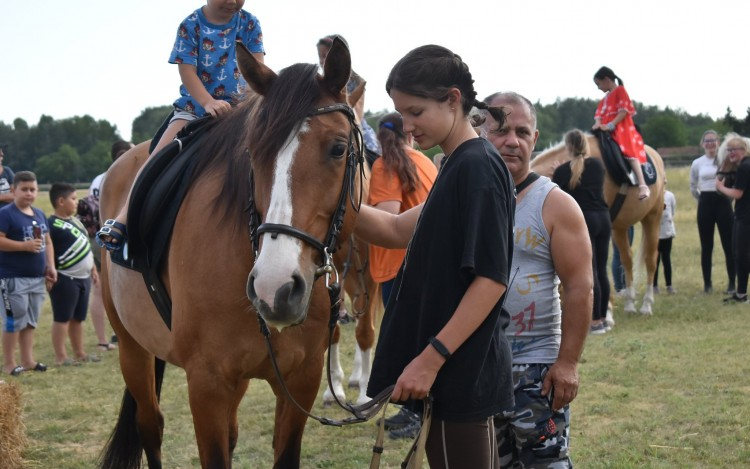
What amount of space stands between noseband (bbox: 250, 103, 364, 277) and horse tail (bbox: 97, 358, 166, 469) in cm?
252

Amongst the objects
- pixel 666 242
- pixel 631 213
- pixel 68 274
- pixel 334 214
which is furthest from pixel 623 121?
pixel 334 214

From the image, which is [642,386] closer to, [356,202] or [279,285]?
[356,202]

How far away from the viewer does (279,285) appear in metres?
2.24

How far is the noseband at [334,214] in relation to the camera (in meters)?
2.35

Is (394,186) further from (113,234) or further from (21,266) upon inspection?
(21,266)

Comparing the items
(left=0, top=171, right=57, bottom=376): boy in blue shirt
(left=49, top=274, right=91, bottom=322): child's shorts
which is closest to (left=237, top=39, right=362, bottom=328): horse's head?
(left=0, top=171, right=57, bottom=376): boy in blue shirt

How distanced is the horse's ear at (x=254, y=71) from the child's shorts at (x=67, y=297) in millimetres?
6680

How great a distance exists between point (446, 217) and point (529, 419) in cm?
100

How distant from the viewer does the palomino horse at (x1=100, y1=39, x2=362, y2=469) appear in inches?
94.0

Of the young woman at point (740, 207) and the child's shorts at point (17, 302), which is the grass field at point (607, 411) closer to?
the child's shorts at point (17, 302)

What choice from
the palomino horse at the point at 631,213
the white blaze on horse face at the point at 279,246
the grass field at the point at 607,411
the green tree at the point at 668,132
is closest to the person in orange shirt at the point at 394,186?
the grass field at the point at 607,411

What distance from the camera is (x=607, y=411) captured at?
5.86 metres

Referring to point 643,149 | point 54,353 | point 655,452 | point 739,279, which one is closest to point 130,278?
point 655,452

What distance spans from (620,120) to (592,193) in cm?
167
